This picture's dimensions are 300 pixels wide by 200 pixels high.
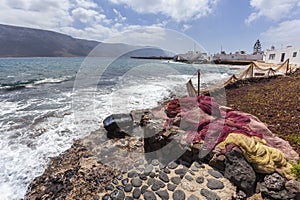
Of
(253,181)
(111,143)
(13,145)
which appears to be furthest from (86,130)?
(253,181)

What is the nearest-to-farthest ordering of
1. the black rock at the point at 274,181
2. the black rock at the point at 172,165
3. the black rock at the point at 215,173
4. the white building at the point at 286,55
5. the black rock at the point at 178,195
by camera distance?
1. the black rock at the point at 274,181
2. the black rock at the point at 178,195
3. the black rock at the point at 215,173
4. the black rock at the point at 172,165
5. the white building at the point at 286,55

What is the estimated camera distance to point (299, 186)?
6.57 ft

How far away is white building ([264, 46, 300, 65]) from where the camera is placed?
66.1 feet

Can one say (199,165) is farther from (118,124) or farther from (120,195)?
(118,124)

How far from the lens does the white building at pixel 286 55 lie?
2013cm

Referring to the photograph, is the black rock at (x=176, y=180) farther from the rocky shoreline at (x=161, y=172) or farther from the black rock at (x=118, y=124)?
the black rock at (x=118, y=124)

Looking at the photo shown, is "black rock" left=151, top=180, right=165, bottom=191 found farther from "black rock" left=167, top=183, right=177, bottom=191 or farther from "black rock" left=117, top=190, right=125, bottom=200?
"black rock" left=117, top=190, right=125, bottom=200

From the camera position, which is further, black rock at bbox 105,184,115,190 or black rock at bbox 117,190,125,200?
black rock at bbox 105,184,115,190

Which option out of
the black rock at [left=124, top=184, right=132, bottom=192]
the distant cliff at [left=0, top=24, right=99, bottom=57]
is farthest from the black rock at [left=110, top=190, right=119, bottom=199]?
the distant cliff at [left=0, top=24, right=99, bottom=57]

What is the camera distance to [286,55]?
2272cm

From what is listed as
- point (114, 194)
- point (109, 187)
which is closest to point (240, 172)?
point (114, 194)

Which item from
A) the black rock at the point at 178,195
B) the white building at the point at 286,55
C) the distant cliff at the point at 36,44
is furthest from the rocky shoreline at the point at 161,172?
the distant cliff at the point at 36,44

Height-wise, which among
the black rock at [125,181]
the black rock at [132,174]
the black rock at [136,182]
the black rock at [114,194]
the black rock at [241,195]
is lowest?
the black rock at [114,194]

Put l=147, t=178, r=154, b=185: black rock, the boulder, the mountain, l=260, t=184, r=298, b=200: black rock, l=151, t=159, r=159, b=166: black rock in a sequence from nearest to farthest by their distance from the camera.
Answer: l=260, t=184, r=298, b=200: black rock → l=147, t=178, r=154, b=185: black rock → l=151, t=159, r=159, b=166: black rock → the boulder → the mountain
